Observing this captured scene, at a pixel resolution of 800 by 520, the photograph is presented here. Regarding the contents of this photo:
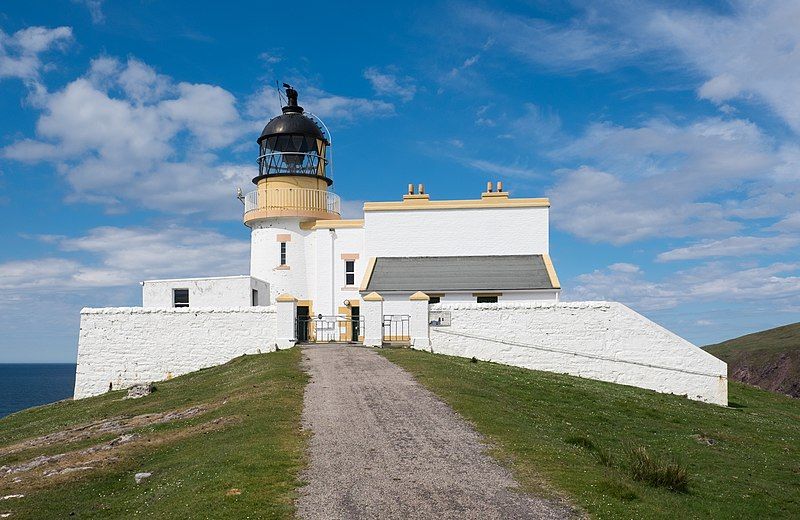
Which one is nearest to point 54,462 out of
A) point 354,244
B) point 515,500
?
point 515,500

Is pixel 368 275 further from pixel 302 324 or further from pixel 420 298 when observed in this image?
pixel 420 298

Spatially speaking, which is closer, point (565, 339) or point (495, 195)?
point (565, 339)

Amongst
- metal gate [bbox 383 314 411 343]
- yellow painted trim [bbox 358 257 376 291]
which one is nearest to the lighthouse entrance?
yellow painted trim [bbox 358 257 376 291]

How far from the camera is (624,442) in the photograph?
14875mm

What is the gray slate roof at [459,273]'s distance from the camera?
30.9 metres

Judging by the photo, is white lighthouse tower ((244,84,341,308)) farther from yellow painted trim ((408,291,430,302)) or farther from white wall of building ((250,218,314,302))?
yellow painted trim ((408,291,430,302))

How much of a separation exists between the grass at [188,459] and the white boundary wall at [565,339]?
29.5ft

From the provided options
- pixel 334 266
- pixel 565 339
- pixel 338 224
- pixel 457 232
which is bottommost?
pixel 565 339

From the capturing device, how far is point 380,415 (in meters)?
14.5

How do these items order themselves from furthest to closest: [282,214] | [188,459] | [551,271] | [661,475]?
[282,214] → [551,271] → [188,459] → [661,475]

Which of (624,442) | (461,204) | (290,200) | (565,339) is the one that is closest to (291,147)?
(290,200)

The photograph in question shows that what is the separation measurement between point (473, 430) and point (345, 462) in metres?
3.13

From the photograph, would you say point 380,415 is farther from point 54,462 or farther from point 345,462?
point 54,462

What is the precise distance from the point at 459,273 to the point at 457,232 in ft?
9.82
